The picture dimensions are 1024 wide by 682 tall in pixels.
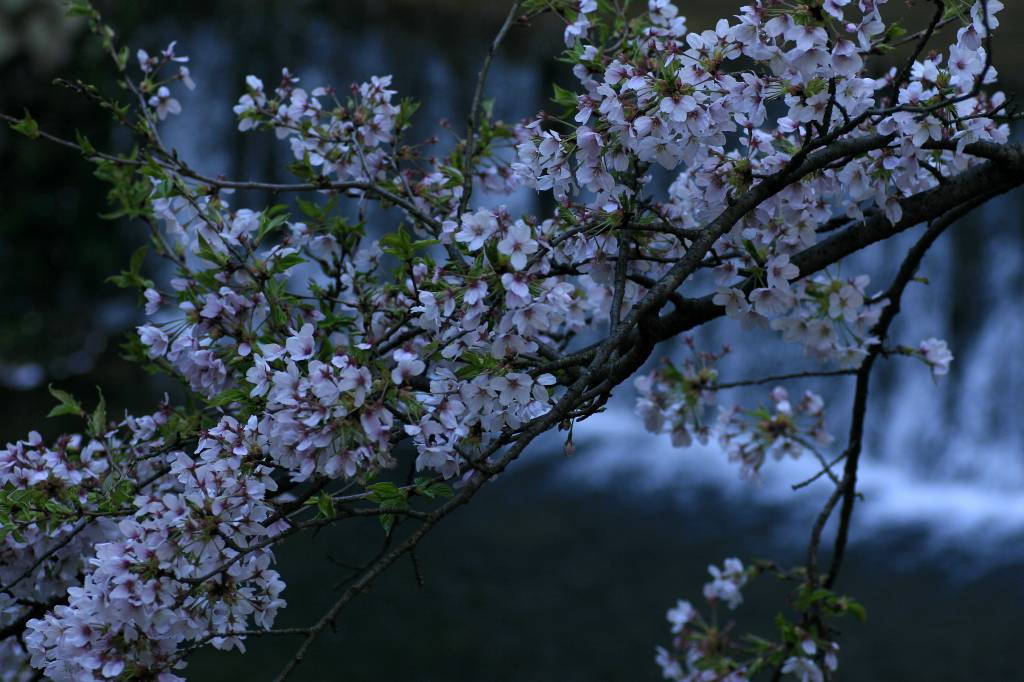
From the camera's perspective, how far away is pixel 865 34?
1.75 m

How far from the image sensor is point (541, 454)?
968 cm

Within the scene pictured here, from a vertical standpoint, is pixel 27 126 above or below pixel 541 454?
below

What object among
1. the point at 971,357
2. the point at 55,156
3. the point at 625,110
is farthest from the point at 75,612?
the point at 55,156

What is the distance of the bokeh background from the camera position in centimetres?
682

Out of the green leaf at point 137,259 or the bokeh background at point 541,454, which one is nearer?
the green leaf at point 137,259

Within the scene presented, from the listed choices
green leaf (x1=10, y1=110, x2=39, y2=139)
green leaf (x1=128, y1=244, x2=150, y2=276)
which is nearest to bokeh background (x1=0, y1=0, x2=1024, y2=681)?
green leaf (x1=128, y1=244, x2=150, y2=276)

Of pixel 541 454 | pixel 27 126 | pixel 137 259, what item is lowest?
pixel 137 259

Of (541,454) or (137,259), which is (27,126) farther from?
(541,454)

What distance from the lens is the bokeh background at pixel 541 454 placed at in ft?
22.4

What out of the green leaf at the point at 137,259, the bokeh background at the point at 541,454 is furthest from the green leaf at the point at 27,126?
the bokeh background at the point at 541,454

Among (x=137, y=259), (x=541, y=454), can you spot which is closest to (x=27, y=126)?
(x=137, y=259)

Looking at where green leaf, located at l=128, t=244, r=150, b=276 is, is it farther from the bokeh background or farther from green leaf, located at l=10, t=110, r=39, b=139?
the bokeh background

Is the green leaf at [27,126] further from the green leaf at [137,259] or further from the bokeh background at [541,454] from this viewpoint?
the bokeh background at [541,454]

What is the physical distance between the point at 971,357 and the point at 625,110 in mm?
7820
